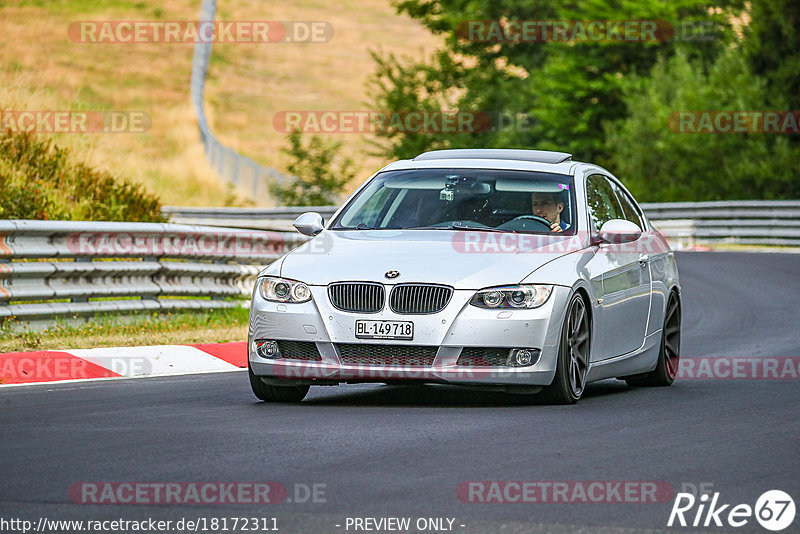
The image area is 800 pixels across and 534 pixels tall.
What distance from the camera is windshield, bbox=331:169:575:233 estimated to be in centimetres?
1051

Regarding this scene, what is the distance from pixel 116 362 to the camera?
12141 millimetres

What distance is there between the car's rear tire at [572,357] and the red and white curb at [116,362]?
3.59 m

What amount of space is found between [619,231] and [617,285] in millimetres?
466

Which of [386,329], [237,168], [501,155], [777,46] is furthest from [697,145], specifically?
[386,329]

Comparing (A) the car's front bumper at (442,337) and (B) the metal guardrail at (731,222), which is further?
(B) the metal guardrail at (731,222)

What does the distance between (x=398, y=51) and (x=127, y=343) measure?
293 ft

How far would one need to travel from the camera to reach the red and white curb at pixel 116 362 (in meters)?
11.5

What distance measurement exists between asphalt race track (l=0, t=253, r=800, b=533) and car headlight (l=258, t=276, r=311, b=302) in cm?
68

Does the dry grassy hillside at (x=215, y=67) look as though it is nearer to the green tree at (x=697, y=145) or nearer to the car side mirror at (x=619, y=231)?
the green tree at (x=697, y=145)

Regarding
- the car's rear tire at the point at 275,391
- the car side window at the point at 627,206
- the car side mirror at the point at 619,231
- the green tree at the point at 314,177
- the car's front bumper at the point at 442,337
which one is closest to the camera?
the car's front bumper at the point at 442,337

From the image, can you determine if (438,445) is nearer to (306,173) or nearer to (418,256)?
(418,256)

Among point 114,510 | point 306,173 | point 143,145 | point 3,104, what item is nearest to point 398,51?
point 143,145

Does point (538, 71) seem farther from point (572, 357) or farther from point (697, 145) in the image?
point (572, 357)

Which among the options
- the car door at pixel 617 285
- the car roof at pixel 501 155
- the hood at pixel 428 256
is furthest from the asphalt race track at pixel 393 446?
the car roof at pixel 501 155
